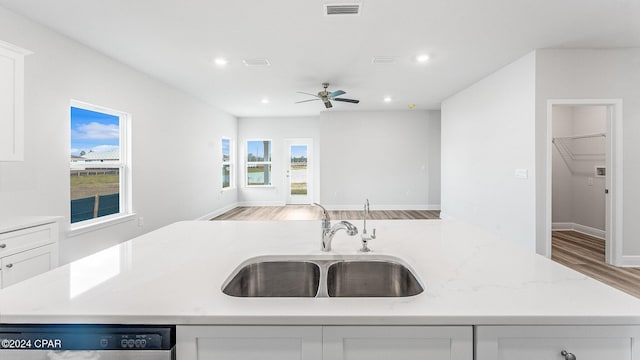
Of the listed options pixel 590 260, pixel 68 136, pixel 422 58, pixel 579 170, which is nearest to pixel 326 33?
pixel 422 58

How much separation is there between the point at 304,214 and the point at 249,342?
6.54 metres

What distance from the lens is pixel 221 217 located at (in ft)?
23.0

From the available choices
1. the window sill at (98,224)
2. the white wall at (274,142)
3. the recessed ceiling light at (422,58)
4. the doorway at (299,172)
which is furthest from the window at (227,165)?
the recessed ceiling light at (422,58)

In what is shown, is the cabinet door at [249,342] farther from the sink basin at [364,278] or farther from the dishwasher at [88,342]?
the sink basin at [364,278]

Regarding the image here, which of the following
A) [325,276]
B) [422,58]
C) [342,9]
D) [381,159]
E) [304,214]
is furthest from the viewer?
[381,159]

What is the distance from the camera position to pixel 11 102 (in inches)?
87.9

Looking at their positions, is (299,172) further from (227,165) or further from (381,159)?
(381,159)

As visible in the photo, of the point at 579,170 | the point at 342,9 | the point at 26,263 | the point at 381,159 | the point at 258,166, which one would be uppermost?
the point at 342,9

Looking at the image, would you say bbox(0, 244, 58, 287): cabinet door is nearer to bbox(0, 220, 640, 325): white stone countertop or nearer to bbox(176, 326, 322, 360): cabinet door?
bbox(0, 220, 640, 325): white stone countertop

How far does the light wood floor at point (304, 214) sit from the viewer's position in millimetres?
6871

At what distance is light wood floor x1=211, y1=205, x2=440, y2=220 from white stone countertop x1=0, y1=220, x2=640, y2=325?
17.5 feet

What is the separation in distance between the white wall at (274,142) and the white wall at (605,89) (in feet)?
18.9

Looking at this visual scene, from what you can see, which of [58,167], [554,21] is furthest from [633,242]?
[58,167]

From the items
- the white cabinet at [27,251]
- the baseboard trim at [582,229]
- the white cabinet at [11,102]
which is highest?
the white cabinet at [11,102]
